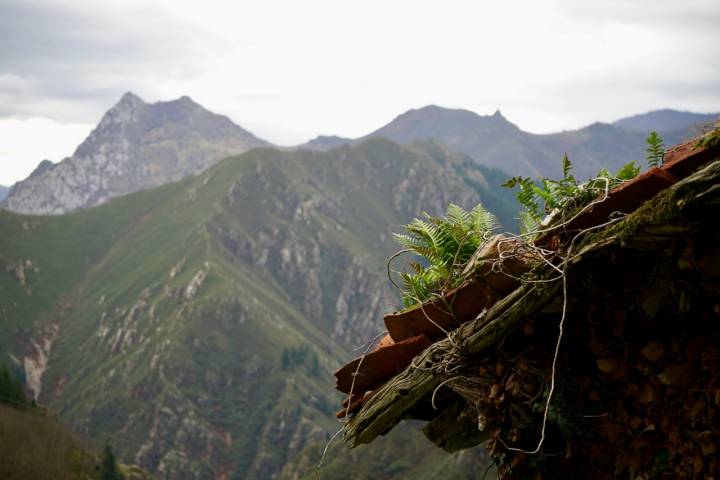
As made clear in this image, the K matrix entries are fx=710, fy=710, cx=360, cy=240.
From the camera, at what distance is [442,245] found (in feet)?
21.6

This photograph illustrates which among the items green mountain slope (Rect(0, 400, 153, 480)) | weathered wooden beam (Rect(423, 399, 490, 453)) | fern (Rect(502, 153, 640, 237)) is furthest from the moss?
green mountain slope (Rect(0, 400, 153, 480))

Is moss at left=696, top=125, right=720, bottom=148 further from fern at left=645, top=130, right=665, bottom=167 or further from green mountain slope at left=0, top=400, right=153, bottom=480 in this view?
green mountain slope at left=0, top=400, right=153, bottom=480

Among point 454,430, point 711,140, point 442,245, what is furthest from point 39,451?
point 711,140

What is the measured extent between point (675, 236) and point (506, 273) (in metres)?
1.23

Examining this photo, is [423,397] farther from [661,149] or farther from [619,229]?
[661,149]

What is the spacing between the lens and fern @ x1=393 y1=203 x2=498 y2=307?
6.32m

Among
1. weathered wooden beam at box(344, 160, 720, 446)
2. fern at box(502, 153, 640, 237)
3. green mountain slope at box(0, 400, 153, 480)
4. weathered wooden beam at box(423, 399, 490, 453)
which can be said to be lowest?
green mountain slope at box(0, 400, 153, 480)

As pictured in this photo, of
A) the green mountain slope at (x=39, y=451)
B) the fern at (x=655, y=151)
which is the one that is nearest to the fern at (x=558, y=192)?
the fern at (x=655, y=151)

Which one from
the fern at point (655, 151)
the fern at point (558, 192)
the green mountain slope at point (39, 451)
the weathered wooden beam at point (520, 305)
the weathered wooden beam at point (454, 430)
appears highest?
the fern at point (655, 151)

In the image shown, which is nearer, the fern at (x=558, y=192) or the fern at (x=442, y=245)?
the fern at (x=558, y=192)

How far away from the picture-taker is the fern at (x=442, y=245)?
6.32 m

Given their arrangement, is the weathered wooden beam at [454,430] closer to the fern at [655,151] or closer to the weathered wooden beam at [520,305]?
the weathered wooden beam at [520,305]

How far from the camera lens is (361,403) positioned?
21.7 feet

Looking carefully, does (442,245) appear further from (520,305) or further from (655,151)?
(655,151)
